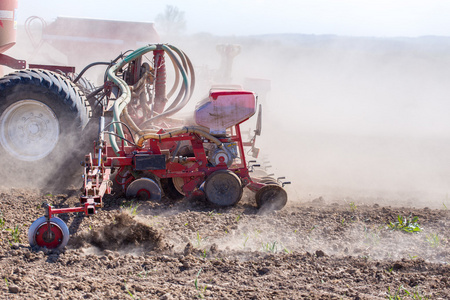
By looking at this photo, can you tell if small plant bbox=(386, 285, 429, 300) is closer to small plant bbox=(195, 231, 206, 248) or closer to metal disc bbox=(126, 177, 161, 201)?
small plant bbox=(195, 231, 206, 248)

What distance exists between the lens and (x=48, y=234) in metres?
4.69

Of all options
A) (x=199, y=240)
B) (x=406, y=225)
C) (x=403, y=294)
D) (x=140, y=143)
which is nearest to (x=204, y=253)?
(x=199, y=240)

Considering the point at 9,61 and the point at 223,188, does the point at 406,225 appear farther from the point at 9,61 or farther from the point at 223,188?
the point at 9,61

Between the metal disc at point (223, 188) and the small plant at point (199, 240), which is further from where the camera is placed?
the metal disc at point (223, 188)

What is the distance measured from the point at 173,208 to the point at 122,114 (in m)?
1.69

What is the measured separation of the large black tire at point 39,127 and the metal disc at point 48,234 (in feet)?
8.77

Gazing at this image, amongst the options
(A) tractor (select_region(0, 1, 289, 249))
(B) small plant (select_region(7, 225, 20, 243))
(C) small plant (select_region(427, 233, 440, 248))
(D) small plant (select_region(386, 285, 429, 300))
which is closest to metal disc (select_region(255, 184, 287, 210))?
(A) tractor (select_region(0, 1, 289, 249))

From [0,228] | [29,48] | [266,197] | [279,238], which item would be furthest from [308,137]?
[29,48]

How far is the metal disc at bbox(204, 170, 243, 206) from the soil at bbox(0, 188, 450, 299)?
0.52 feet

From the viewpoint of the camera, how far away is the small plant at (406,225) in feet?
20.1

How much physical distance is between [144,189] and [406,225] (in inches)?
125

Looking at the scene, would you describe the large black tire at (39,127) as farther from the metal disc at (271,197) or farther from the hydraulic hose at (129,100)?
the metal disc at (271,197)

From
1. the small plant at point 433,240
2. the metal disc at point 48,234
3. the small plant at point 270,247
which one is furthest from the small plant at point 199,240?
the small plant at point 433,240

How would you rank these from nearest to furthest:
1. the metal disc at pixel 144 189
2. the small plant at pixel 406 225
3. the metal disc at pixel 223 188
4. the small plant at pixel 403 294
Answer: the small plant at pixel 403 294
the small plant at pixel 406 225
the metal disc at pixel 144 189
the metal disc at pixel 223 188
